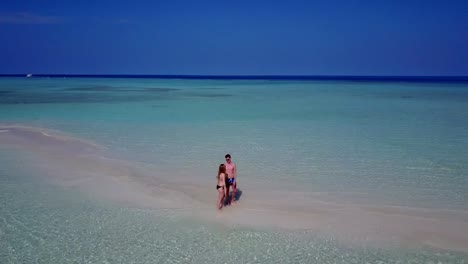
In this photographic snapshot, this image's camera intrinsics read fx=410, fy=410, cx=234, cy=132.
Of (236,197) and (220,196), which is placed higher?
(220,196)

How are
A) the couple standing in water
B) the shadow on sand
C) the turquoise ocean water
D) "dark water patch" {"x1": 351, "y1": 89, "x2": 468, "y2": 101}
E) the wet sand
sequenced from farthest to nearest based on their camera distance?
"dark water patch" {"x1": 351, "y1": 89, "x2": 468, "y2": 101} < the shadow on sand < the couple standing in water < the wet sand < the turquoise ocean water

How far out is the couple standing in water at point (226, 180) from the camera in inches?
328

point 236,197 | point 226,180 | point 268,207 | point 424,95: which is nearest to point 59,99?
point 236,197

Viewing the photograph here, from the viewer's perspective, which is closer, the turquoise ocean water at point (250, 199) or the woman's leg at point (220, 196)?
the turquoise ocean water at point (250, 199)

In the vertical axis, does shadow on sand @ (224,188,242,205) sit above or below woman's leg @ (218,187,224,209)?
below

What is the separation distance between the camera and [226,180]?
27.8 ft

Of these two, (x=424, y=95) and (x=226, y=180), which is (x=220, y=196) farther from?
(x=424, y=95)

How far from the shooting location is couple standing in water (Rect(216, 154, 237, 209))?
8320 millimetres

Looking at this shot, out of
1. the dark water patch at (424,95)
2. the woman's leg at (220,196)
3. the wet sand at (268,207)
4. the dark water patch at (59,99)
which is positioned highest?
the dark water patch at (424,95)

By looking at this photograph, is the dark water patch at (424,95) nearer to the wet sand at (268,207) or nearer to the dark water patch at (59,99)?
the dark water patch at (59,99)

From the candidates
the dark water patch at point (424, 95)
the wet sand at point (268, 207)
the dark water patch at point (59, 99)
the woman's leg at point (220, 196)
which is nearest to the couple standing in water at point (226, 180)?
the woman's leg at point (220, 196)

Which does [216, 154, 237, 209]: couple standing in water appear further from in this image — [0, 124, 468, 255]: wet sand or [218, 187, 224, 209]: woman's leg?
[0, 124, 468, 255]: wet sand

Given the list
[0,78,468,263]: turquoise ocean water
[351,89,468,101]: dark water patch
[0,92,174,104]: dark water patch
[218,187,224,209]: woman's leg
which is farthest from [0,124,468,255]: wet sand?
[351,89,468,101]: dark water patch

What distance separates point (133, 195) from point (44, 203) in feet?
6.07
